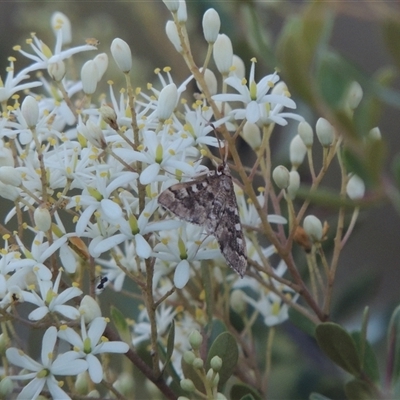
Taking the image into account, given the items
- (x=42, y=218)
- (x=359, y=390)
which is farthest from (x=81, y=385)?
(x=359, y=390)

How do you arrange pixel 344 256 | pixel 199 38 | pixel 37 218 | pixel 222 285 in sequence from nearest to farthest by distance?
pixel 37 218 → pixel 222 285 → pixel 199 38 → pixel 344 256

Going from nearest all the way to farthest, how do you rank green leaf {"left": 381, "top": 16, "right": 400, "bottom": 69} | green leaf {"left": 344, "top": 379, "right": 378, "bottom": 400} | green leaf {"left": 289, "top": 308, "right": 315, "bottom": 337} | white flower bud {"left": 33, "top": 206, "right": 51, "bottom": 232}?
green leaf {"left": 381, "top": 16, "right": 400, "bottom": 69} → white flower bud {"left": 33, "top": 206, "right": 51, "bottom": 232} → green leaf {"left": 344, "top": 379, "right": 378, "bottom": 400} → green leaf {"left": 289, "top": 308, "right": 315, "bottom": 337}

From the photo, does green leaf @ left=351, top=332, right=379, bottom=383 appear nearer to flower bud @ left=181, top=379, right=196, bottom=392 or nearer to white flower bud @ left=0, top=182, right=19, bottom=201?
flower bud @ left=181, top=379, right=196, bottom=392

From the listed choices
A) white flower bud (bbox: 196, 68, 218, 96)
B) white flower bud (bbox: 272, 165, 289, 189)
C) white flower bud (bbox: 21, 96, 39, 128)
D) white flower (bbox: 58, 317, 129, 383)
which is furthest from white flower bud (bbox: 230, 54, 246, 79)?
white flower (bbox: 58, 317, 129, 383)

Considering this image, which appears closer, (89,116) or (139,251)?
(139,251)

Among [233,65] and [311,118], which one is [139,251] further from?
[311,118]

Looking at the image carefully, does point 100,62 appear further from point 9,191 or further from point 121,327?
point 121,327

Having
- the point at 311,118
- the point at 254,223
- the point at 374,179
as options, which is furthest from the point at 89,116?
the point at 311,118
